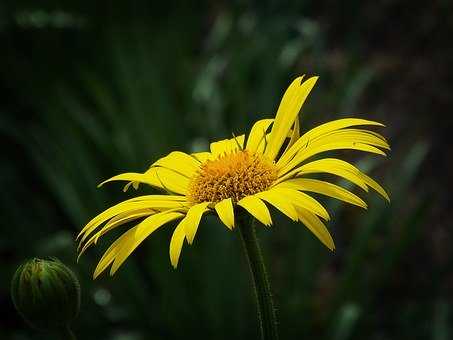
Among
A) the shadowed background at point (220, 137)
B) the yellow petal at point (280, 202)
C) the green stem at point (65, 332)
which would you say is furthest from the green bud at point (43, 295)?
the shadowed background at point (220, 137)

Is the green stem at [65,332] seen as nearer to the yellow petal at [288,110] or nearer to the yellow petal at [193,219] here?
the yellow petal at [193,219]

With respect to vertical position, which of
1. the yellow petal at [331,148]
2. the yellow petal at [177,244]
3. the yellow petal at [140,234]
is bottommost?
the yellow petal at [177,244]

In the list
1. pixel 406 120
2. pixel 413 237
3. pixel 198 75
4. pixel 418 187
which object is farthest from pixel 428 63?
pixel 413 237

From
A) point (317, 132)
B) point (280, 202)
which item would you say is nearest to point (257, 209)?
point (280, 202)

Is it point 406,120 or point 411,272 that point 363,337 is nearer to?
point 411,272

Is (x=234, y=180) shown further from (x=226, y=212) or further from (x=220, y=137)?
(x=220, y=137)

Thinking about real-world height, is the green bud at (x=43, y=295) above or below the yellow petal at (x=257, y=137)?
below

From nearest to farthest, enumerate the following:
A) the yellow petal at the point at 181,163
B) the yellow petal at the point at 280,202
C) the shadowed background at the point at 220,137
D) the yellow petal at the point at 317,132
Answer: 1. the yellow petal at the point at 280,202
2. the yellow petal at the point at 317,132
3. the yellow petal at the point at 181,163
4. the shadowed background at the point at 220,137
